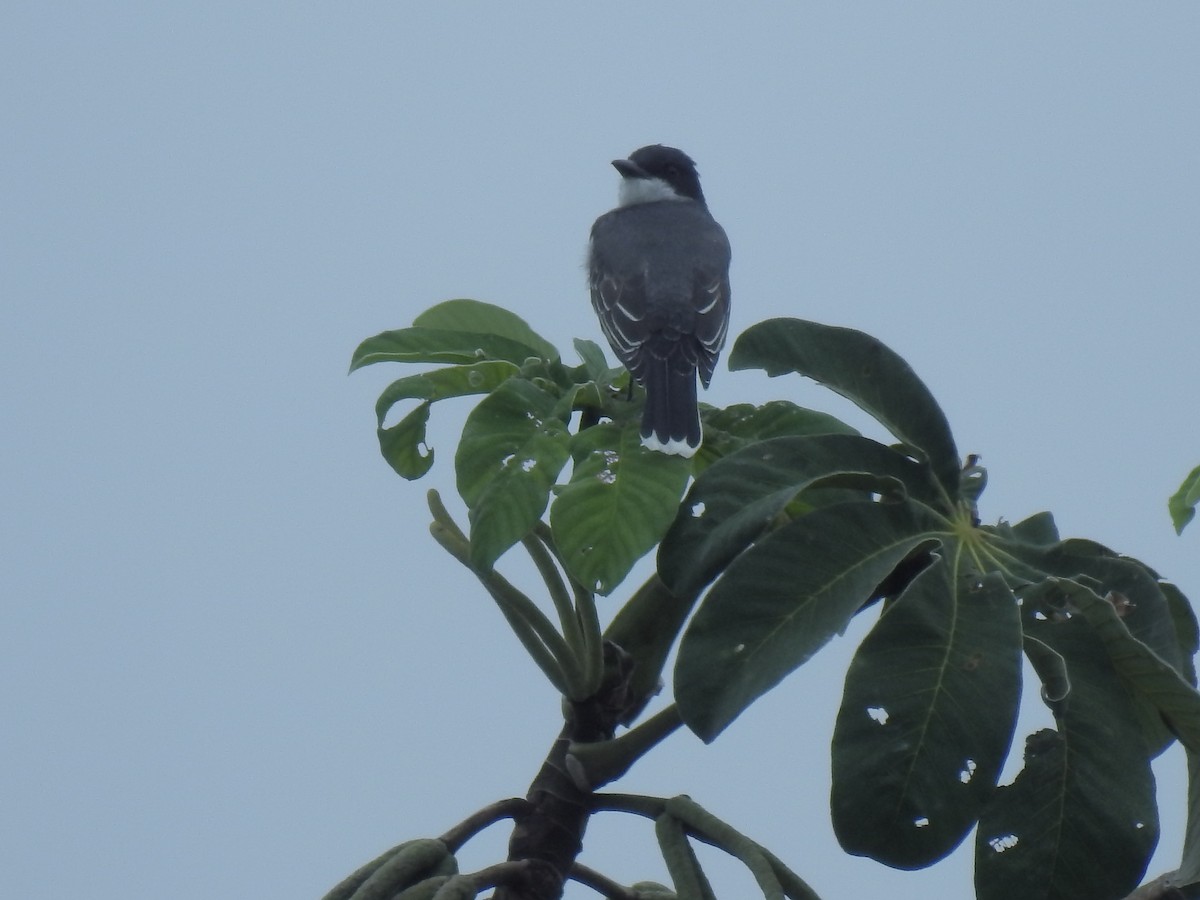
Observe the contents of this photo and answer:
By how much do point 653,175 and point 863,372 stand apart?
175 inches

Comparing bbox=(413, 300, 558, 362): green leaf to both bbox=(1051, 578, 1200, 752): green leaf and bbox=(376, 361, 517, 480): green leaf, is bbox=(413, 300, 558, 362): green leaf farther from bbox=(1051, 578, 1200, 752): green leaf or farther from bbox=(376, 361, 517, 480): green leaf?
bbox=(1051, 578, 1200, 752): green leaf

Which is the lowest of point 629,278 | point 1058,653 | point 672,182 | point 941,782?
point 941,782

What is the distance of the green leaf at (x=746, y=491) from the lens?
2.04m

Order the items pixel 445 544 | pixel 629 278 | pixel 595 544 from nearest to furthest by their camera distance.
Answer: pixel 595 544 < pixel 445 544 < pixel 629 278

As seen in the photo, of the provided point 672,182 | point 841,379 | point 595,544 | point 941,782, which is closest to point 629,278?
point 672,182

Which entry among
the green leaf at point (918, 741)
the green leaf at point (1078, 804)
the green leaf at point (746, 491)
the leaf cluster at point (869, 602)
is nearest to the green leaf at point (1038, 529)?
the leaf cluster at point (869, 602)

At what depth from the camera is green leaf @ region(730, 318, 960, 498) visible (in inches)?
90.0

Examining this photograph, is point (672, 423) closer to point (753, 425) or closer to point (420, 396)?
point (753, 425)

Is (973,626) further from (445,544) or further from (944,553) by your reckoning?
(445,544)

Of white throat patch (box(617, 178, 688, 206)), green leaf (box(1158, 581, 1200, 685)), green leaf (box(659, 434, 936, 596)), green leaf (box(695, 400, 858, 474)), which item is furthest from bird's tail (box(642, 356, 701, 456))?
white throat patch (box(617, 178, 688, 206))

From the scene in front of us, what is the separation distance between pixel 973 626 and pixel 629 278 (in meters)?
3.23

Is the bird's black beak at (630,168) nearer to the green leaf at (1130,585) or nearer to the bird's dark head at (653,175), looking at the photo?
the bird's dark head at (653,175)

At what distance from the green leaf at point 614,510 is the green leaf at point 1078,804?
0.56m

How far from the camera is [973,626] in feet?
6.13
